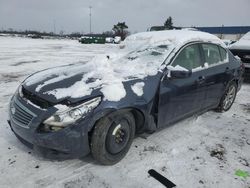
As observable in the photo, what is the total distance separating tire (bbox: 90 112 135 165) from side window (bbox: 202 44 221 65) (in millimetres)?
2053

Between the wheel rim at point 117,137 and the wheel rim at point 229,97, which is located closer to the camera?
the wheel rim at point 117,137

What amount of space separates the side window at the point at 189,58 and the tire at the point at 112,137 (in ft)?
3.90

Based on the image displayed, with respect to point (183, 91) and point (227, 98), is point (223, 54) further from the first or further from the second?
point (183, 91)

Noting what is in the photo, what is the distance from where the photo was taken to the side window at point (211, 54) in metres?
A: 4.52

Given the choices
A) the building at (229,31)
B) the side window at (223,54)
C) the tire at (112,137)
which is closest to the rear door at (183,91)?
the tire at (112,137)

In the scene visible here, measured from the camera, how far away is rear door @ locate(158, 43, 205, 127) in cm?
359

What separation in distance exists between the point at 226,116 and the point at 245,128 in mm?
613

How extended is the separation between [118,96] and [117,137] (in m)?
0.53

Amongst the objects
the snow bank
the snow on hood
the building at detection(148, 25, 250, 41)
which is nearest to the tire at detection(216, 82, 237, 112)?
the snow on hood

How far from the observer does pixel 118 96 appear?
3.07m

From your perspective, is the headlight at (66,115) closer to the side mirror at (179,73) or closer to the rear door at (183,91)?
the rear door at (183,91)

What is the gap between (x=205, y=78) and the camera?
4.34 m

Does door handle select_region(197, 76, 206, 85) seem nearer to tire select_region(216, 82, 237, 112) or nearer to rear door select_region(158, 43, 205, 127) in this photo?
rear door select_region(158, 43, 205, 127)

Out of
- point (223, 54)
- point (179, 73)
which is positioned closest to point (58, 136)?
point (179, 73)
